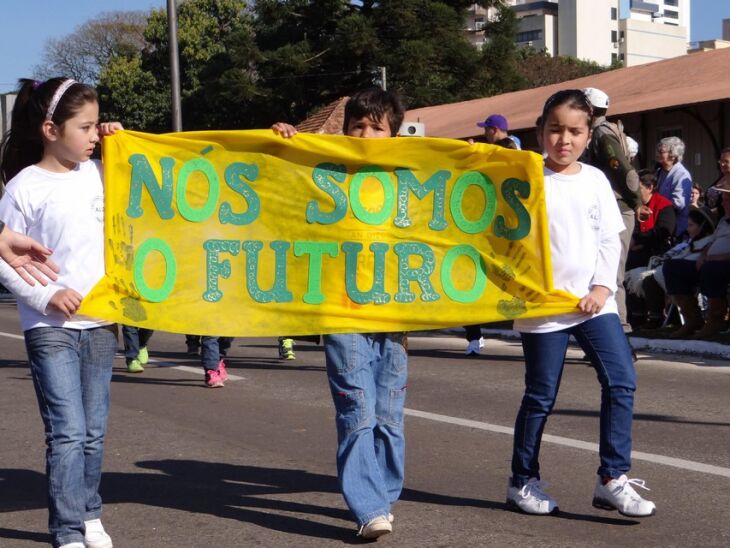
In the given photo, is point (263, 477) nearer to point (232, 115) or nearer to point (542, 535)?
point (542, 535)

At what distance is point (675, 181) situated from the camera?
45.3ft

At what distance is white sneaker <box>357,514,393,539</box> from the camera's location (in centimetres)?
482

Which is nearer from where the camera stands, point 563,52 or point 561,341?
point 561,341

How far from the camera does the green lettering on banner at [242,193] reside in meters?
5.50

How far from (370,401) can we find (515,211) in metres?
1.14

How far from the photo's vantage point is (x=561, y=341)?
523 cm

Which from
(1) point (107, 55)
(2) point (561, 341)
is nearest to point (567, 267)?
(2) point (561, 341)

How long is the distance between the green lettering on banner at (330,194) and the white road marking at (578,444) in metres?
2.36

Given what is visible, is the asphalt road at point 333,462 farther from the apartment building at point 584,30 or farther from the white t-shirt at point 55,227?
the apartment building at point 584,30

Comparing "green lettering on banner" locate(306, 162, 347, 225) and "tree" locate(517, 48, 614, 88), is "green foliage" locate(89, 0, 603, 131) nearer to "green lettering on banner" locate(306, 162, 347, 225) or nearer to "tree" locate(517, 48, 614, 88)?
"tree" locate(517, 48, 614, 88)

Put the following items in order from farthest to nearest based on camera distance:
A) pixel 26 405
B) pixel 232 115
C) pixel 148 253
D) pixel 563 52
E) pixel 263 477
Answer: pixel 563 52 < pixel 232 115 < pixel 26 405 < pixel 263 477 < pixel 148 253

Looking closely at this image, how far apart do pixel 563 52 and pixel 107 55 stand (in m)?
75.2

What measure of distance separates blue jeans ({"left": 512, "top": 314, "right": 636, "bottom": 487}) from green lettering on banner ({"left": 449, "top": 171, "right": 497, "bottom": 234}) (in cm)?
57

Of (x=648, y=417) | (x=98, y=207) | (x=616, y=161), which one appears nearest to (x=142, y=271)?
(x=98, y=207)
